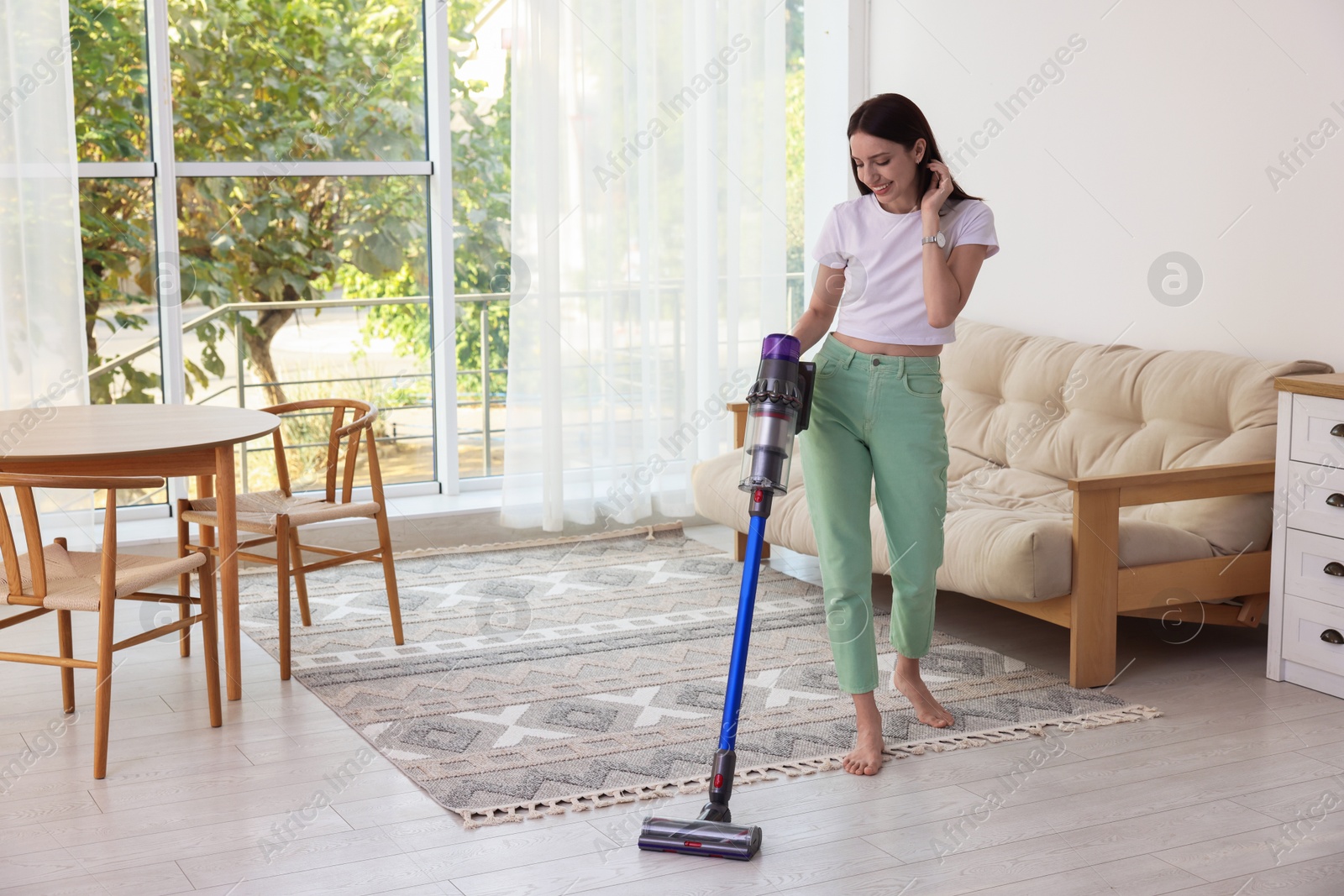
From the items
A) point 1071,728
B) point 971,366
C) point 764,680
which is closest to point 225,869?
point 764,680

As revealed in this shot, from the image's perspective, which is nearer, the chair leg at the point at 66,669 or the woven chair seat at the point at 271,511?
the chair leg at the point at 66,669

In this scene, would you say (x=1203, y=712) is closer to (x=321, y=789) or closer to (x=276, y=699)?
(x=321, y=789)

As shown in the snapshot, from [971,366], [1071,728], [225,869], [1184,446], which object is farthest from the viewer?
[971,366]

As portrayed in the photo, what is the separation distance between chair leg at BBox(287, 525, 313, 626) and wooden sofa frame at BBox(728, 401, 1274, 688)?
182 centimetres

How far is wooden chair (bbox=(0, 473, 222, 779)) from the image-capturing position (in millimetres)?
2584

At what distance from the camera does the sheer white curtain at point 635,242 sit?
466cm

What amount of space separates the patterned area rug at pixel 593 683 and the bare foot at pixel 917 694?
0.09 ft

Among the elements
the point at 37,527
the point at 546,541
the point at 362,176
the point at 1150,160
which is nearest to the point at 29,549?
the point at 37,527

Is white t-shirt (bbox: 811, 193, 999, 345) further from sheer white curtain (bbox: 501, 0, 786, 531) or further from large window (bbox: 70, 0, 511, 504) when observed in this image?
large window (bbox: 70, 0, 511, 504)

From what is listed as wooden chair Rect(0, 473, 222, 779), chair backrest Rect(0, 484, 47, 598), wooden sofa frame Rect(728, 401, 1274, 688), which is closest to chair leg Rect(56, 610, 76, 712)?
wooden chair Rect(0, 473, 222, 779)

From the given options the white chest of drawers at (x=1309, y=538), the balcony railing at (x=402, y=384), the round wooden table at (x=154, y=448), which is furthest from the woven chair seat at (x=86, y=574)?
the white chest of drawers at (x=1309, y=538)

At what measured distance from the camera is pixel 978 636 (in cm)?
359

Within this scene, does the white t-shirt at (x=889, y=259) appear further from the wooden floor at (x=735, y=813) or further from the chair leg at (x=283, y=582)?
the chair leg at (x=283, y=582)

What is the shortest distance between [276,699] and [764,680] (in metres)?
1.15
